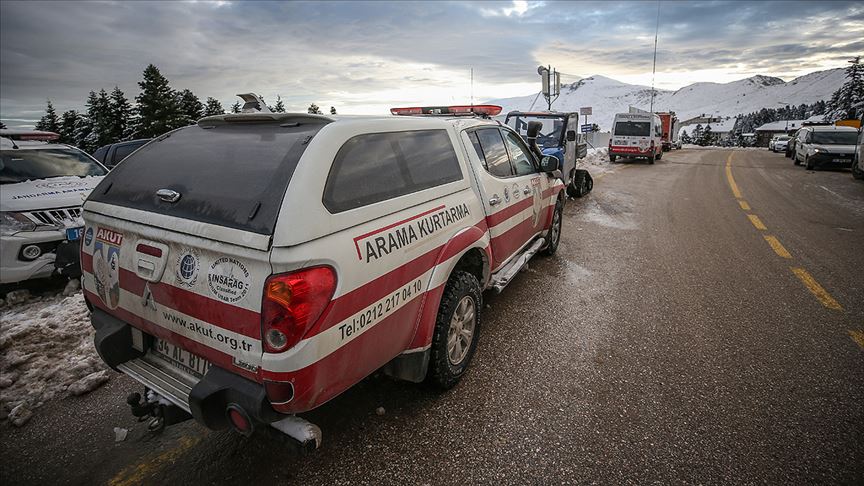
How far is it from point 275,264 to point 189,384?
93cm

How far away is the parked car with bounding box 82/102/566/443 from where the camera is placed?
1.82 m

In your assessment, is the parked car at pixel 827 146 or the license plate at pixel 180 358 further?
the parked car at pixel 827 146

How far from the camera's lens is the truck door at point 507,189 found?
3541 mm

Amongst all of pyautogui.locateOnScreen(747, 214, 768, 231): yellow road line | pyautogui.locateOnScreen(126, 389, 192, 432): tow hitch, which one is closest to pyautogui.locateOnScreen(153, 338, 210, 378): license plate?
pyautogui.locateOnScreen(126, 389, 192, 432): tow hitch

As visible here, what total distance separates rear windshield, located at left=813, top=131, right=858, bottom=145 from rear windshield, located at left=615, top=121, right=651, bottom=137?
6.22 metres

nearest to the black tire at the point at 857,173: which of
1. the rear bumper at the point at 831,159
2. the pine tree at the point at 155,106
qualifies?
the rear bumper at the point at 831,159

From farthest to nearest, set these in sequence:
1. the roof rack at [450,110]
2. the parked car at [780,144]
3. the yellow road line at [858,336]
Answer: the parked car at [780,144]
the roof rack at [450,110]
the yellow road line at [858,336]

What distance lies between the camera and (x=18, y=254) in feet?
14.3

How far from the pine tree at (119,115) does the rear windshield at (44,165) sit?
43.8 meters

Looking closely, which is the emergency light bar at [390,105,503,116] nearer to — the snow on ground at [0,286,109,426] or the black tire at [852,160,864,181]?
the snow on ground at [0,286,109,426]

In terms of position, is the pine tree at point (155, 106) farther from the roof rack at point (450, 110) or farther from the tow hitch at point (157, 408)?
the tow hitch at point (157, 408)

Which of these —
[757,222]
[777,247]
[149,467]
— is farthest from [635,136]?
[149,467]

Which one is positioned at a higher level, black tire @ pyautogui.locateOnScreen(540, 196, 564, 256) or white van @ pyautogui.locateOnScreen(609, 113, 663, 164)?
white van @ pyautogui.locateOnScreen(609, 113, 663, 164)

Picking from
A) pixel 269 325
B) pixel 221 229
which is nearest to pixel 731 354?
pixel 269 325
